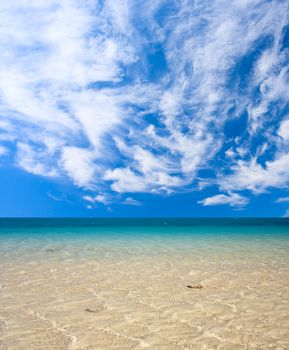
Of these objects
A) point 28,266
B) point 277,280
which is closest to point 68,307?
point 28,266

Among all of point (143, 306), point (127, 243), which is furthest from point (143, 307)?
point (127, 243)

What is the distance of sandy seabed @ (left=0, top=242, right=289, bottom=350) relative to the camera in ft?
17.5

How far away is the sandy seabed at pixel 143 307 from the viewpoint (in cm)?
533

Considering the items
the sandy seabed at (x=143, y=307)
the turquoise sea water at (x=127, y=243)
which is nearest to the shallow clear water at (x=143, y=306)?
the sandy seabed at (x=143, y=307)

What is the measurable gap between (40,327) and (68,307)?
1.26 metres

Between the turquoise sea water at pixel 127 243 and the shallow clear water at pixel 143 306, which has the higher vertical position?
the turquoise sea water at pixel 127 243

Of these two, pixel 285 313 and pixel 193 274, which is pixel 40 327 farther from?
pixel 193 274

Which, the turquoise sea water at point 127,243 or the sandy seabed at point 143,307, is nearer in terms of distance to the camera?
the sandy seabed at point 143,307

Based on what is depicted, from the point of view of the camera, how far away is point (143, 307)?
23.5ft

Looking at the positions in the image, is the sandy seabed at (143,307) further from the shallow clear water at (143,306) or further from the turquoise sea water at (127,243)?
the turquoise sea water at (127,243)

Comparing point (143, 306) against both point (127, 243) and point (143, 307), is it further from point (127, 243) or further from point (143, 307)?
point (127, 243)

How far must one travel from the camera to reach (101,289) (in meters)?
8.92

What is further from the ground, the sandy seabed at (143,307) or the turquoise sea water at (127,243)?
the turquoise sea water at (127,243)

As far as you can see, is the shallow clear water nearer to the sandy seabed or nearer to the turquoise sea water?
the sandy seabed
